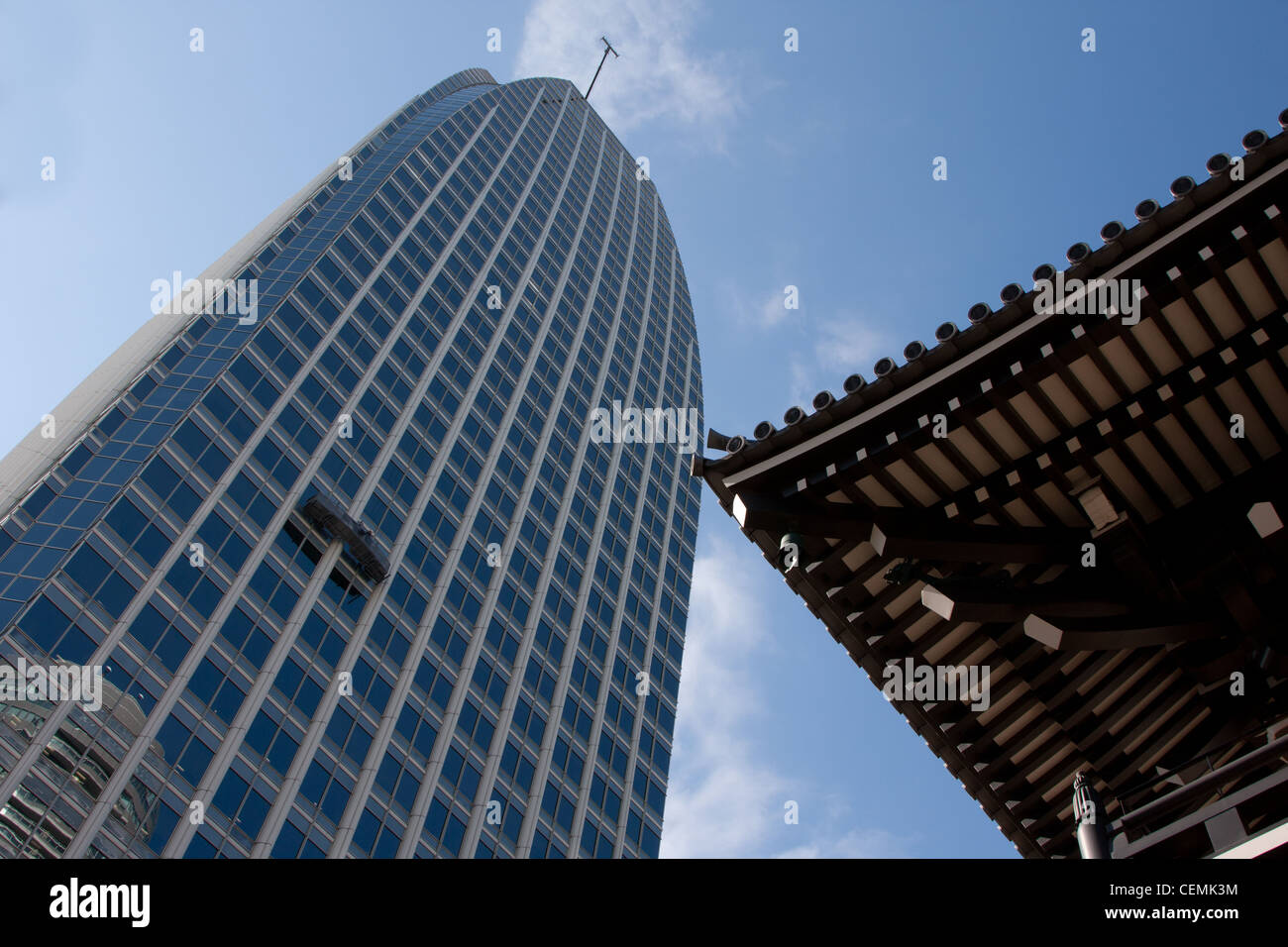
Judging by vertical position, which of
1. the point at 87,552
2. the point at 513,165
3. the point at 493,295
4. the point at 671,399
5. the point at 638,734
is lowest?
the point at 87,552

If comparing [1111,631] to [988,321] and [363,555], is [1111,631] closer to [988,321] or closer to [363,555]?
[988,321]

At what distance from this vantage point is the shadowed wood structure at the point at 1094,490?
33.7ft

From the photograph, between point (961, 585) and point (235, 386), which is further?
point (235, 386)

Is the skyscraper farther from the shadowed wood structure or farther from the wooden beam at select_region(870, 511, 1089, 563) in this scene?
the wooden beam at select_region(870, 511, 1089, 563)

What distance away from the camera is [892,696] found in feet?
40.8

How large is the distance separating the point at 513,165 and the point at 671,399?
22.6m

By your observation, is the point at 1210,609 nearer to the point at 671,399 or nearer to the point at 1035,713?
the point at 1035,713

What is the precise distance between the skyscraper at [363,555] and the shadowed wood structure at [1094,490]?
29.3 metres

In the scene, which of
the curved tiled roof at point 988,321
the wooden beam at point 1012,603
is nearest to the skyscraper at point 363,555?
the curved tiled roof at point 988,321

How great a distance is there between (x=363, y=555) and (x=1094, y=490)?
138ft

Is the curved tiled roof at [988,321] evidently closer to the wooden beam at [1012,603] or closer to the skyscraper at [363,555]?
the wooden beam at [1012,603]
